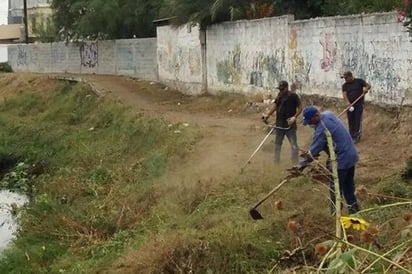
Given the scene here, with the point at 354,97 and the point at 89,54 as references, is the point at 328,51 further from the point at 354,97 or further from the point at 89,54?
the point at 89,54

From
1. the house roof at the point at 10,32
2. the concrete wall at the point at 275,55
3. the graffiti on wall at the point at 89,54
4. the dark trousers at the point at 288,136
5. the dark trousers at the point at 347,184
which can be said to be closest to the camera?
the dark trousers at the point at 347,184

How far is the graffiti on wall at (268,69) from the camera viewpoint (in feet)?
69.0

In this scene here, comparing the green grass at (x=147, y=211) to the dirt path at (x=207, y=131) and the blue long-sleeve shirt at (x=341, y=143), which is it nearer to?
the dirt path at (x=207, y=131)

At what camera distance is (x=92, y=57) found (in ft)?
126

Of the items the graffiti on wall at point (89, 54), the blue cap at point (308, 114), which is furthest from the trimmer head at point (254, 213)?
the graffiti on wall at point (89, 54)

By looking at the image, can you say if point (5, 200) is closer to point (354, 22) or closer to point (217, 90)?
point (217, 90)

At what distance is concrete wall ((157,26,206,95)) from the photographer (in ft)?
88.2

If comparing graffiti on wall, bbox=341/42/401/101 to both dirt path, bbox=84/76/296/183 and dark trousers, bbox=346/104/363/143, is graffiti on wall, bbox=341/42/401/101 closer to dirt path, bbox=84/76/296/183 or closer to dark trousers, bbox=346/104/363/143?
dark trousers, bbox=346/104/363/143

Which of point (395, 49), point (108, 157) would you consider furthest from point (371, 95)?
point (108, 157)

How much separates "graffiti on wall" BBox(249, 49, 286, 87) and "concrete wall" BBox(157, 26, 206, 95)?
4201mm

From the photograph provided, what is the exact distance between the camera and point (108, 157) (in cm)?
2086

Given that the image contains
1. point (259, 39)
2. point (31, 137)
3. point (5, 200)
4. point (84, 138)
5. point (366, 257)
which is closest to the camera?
point (366, 257)

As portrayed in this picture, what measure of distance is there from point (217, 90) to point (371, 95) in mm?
9464

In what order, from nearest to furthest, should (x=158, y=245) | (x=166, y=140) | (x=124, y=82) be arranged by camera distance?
1. (x=158, y=245)
2. (x=166, y=140)
3. (x=124, y=82)
